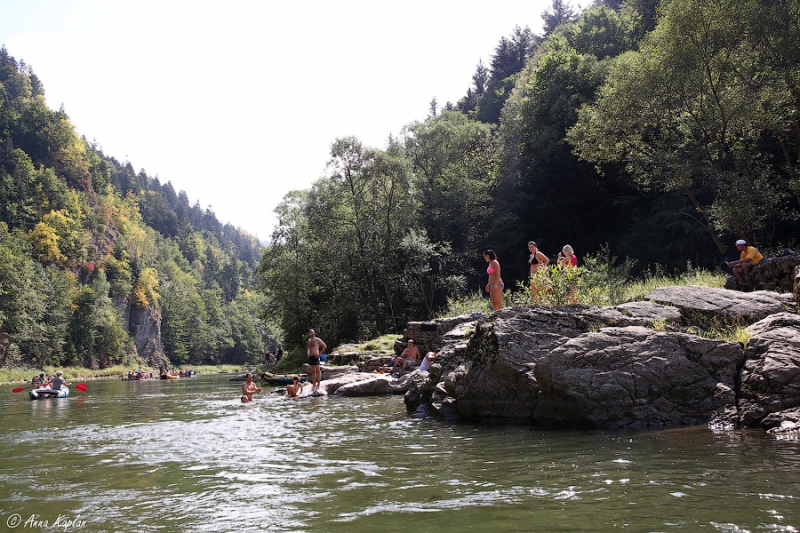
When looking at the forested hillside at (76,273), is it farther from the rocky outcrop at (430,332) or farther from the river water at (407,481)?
the river water at (407,481)

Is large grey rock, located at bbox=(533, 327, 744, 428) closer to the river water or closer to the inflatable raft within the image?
the river water

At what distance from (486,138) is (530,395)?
41.3 m

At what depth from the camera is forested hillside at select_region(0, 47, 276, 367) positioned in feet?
196

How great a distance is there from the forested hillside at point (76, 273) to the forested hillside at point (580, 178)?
1903 centimetres

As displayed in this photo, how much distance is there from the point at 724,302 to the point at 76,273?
8510cm

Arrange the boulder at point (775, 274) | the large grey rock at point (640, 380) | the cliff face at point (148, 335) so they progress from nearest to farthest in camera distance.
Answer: the large grey rock at point (640, 380) → the boulder at point (775, 274) → the cliff face at point (148, 335)

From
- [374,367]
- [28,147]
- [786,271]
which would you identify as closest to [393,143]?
[374,367]

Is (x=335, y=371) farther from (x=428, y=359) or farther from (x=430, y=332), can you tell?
(x=428, y=359)

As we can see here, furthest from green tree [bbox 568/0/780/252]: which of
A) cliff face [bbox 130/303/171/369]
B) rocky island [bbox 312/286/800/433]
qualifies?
cliff face [bbox 130/303/171/369]

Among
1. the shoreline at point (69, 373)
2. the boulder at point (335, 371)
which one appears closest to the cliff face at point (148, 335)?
the shoreline at point (69, 373)

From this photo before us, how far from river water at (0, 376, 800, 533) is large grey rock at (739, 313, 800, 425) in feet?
2.12

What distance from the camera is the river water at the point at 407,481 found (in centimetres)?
408

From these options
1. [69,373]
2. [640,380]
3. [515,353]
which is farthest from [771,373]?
[69,373]

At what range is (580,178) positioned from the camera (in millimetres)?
33781
